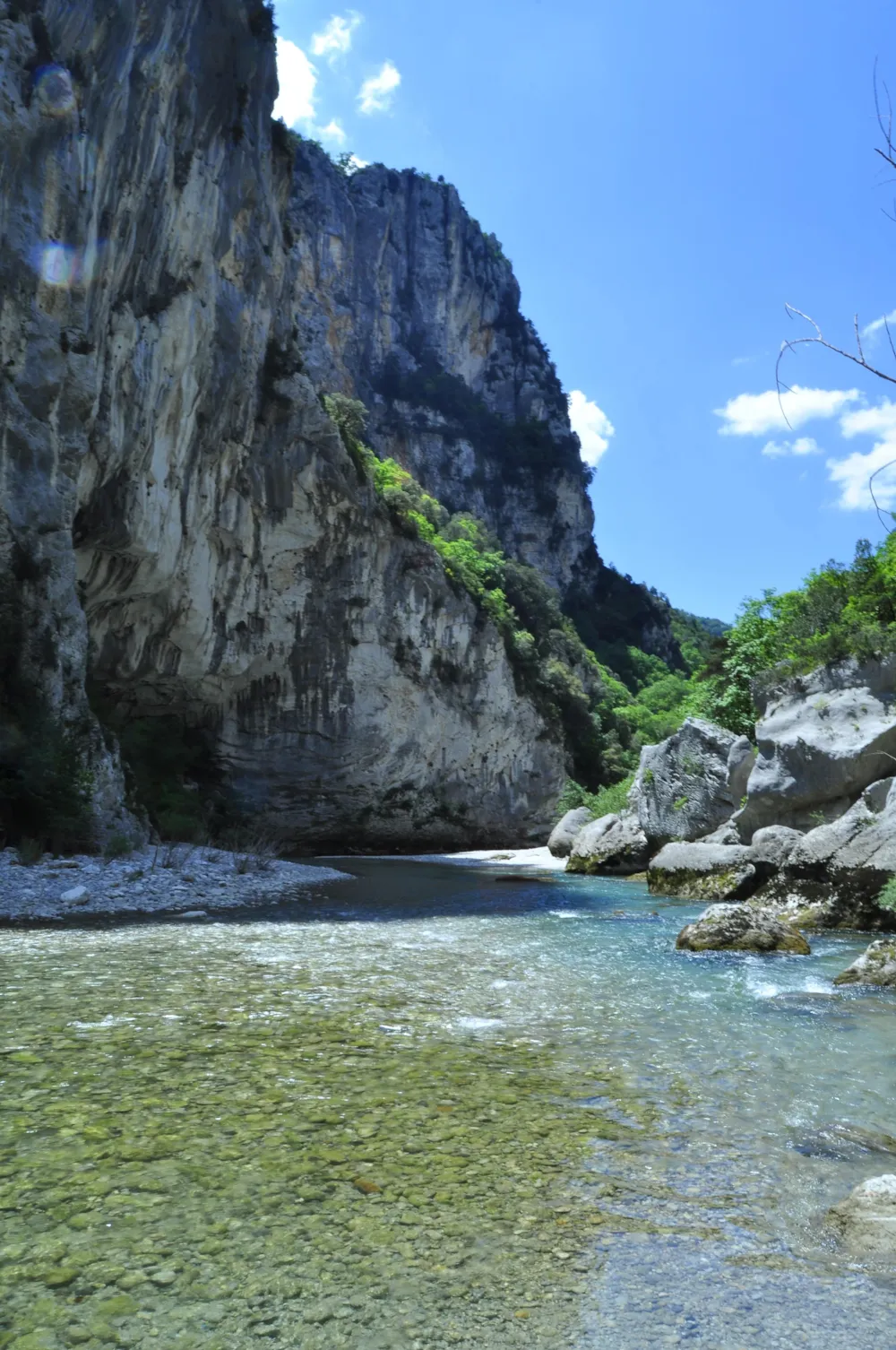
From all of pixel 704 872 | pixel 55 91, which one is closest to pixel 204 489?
pixel 55 91

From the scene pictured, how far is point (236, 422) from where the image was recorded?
85.6 feet

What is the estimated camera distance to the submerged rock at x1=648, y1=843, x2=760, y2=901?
15.9m

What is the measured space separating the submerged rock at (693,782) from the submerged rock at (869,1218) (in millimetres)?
18442

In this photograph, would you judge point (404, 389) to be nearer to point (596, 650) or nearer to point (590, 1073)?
point (596, 650)

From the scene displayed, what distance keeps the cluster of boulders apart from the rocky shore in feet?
24.5

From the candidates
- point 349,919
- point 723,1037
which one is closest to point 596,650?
point 349,919

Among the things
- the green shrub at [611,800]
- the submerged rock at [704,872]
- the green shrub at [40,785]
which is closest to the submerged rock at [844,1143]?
the submerged rock at [704,872]

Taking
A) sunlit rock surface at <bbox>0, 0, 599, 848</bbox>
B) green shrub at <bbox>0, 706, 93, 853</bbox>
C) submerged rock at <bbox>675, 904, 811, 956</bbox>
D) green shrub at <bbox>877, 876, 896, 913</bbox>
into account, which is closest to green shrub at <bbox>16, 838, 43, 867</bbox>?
green shrub at <bbox>0, 706, 93, 853</bbox>

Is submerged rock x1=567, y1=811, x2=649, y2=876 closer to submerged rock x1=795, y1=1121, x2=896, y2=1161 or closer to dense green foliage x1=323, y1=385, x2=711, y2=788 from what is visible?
dense green foliage x1=323, y1=385, x2=711, y2=788

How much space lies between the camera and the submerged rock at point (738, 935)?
10.5 metres

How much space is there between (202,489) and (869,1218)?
24.6 metres

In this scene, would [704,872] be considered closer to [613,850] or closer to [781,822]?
[781,822]

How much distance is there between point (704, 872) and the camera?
1731 cm

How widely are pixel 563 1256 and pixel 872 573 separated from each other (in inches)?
808
